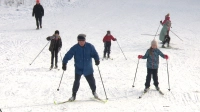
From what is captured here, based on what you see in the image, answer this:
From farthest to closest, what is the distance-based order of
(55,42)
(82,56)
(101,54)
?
(101,54) < (55,42) < (82,56)

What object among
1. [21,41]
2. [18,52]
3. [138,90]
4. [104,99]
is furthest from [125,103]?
[21,41]

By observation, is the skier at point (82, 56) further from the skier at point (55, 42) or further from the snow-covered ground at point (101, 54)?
the skier at point (55, 42)

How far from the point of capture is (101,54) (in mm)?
13453

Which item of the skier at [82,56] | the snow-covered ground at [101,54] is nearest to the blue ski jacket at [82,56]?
the skier at [82,56]

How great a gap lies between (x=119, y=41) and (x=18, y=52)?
547 cm

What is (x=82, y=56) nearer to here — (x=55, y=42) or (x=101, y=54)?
(x=55, y=42)

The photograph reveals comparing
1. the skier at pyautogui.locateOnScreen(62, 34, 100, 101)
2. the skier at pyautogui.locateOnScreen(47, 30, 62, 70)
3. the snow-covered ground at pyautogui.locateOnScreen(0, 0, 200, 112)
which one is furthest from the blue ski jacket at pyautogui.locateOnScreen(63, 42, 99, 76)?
the skier at pyautogui.locateOnScreen(47, 30, 62, 70)

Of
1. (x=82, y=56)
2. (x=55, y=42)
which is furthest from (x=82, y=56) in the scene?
(x=55, y=42)

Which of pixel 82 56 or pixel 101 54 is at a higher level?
pixel 82 56

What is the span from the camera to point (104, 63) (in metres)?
11.9

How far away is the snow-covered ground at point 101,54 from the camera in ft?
24.4

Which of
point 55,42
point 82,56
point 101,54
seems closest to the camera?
point 82,56

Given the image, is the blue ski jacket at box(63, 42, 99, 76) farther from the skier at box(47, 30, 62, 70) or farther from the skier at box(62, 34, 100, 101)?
the skier at box(47, 30, 62, 70)

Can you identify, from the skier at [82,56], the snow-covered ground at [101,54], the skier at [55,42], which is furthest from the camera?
the skier at [55,42]
